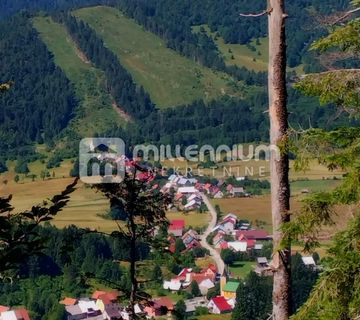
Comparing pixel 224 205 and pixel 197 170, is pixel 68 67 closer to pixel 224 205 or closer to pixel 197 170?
pixel 197 170

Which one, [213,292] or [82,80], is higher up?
[82,80]

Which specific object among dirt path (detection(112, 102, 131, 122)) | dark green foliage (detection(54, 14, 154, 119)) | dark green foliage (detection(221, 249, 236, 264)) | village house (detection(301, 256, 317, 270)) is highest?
dark green foliage (detection(54, 14, 154, 119))

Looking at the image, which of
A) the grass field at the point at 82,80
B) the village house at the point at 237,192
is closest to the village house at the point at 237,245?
the village house at the point at 237,192

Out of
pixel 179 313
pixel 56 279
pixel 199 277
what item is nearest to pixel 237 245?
pixel 199 277

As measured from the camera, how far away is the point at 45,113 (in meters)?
147

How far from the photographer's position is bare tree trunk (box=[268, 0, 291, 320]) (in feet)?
24.8

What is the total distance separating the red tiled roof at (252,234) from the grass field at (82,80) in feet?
219

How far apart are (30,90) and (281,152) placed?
155981 millimetres

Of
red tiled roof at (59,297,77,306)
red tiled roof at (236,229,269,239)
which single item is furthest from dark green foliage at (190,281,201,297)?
red tiled roof at (236,229,269,239)

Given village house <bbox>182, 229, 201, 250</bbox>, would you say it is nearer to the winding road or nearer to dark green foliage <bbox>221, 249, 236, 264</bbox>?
the winding road

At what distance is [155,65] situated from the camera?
161375mm

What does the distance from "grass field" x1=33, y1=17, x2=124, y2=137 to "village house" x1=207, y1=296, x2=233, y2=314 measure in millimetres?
87558

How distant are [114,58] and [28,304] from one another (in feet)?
391

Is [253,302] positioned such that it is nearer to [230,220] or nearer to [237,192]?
[230,220]
